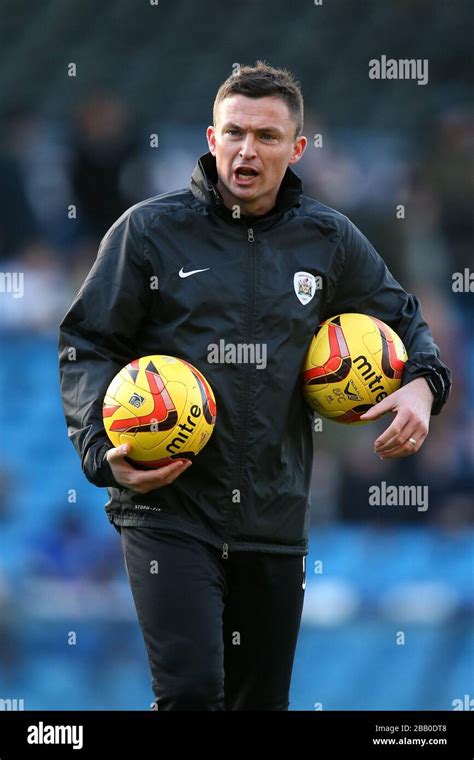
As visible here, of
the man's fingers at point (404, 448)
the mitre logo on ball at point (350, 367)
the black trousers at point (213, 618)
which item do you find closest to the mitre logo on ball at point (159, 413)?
the black trousers at point (213, 618)

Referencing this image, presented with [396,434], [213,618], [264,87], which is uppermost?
[264,87]

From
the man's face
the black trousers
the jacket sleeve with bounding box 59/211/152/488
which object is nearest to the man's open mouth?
the man's face

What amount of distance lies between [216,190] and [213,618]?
49.1 inches

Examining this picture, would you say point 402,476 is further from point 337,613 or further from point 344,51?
point 344,51

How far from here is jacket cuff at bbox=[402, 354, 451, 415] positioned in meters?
→ 3.73

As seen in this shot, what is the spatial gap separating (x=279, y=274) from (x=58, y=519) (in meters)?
3.97

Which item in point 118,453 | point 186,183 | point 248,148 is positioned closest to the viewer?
point 118,453

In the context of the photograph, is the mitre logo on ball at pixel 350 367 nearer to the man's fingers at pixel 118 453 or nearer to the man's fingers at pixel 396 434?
the man's fingers at pixel 396 434

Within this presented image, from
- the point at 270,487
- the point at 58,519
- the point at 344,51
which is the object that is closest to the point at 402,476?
the point at 58,519

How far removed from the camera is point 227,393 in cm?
357

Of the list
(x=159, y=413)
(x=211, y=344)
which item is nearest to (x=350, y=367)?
(x=211, y=344)

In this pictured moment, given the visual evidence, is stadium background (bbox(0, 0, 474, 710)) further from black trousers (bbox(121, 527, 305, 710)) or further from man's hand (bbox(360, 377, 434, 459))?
man's hand (bbox(360, 377, 434, 459))

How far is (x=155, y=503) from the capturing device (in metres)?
3.54

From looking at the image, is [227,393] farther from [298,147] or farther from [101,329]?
[298,147]
